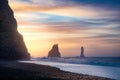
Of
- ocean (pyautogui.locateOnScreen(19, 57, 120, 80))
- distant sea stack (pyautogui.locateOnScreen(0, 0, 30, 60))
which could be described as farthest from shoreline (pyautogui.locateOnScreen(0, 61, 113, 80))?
distant sea stack (pyautogui.locateOnScreen(0, 0, 30, 60))

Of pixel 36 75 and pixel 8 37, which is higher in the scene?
pixel 8 37

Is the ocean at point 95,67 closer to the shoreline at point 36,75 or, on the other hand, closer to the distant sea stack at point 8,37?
the shoreline at point 36,75

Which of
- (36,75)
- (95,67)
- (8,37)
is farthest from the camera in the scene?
(8,37)

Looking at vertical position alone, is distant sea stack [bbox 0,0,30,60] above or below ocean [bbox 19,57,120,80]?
above

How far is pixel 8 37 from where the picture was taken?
121 m

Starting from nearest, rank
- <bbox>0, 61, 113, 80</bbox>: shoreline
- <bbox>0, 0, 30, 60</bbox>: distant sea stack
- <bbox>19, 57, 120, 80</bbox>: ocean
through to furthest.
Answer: <bbox>0, 61, 113, 80</bbox>: shoreline < <bbox>19, 57, 120, 80</bbox>: ocean < <bbox>0, 0, 30, 60</bbox>: distant sea stack

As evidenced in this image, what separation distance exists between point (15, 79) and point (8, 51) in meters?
93.7

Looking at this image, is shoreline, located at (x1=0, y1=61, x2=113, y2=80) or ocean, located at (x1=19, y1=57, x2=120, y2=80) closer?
shoreline, located at (x1=0, y1=61, x2=113, y2=80)

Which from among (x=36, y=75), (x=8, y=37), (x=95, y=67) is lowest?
(x=95, y=67)

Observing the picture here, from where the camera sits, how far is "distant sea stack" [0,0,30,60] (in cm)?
11378

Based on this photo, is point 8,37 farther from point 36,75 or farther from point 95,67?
point 36,75

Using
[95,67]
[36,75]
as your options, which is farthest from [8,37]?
[36,75]

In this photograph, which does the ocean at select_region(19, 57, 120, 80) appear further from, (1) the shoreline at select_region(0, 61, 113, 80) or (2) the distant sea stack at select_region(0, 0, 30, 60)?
(2) the distant sea stack at select_region(0, 0, 30, 60)

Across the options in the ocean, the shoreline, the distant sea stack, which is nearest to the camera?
the shoreline
